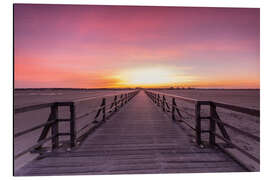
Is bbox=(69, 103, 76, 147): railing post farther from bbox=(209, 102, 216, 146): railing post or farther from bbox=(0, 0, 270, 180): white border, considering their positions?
bbox=(209, 102, 216, 146): railing post

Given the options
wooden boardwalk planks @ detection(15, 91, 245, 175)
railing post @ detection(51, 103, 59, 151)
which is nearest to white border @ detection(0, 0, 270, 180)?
wooden boardwalk planks @ detection(15, 91, 245, 175)

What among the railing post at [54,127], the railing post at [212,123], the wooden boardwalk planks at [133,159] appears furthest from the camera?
the railing post at [212,123]

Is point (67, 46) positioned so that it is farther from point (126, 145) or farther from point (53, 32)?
point (126, 145)

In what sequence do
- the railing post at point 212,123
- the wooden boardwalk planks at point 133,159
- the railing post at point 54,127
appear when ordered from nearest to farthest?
the wooden boardwalk planks at point 133,159 < the railing post at point 54,127 < the railing post at point 212,123

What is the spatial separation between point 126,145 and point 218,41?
4890mm

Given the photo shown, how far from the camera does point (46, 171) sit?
1875 millimetres

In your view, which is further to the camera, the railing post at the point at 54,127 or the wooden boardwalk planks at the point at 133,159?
the railing post at the point at 54,127

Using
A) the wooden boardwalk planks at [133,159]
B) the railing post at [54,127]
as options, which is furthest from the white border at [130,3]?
the railing post at [54,127]

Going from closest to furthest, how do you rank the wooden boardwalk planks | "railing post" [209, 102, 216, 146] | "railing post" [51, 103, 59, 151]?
the wooden boardwalk planks < "railing post" [51, 103, 59, 151] < "railing post" [209, 102, 216, 146]

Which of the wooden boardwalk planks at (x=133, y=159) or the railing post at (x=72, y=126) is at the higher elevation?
the railing post at (x=72, y=126)

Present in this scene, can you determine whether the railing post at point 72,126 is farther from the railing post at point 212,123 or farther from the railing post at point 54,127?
the railing post at point 212,123

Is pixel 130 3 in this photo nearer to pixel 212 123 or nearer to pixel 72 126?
pixel 72 126
